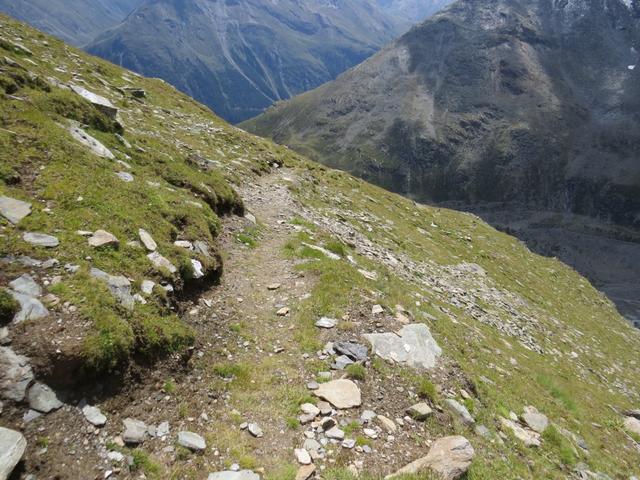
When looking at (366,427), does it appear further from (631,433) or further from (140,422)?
(631,433)

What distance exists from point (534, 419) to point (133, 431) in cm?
1279

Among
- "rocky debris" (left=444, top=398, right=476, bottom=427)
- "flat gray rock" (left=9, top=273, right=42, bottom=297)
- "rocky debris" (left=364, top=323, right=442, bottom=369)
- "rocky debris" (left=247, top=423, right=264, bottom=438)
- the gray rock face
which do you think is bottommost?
"rocky debris" (left=247, top=423, right=264, bottom=438)

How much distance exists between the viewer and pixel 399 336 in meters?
13.2

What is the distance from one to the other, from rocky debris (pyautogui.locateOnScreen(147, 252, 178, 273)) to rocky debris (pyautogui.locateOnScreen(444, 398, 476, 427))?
28.6ft

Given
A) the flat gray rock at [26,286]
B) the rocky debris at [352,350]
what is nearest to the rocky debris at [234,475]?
the rocky debris at [352,350]

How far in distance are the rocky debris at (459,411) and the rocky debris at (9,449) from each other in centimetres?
958

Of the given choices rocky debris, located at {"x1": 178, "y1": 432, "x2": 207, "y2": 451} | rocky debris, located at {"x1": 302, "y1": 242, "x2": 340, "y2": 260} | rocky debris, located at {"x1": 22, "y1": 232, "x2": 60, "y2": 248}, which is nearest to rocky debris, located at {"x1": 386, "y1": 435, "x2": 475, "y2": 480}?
rocky debris, located at {"x1": 178, "y1": 432, "x2": 207, "y2": 451}

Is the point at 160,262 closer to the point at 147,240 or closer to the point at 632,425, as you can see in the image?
the point at 147,240

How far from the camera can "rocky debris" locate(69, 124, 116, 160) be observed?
15.4 meters

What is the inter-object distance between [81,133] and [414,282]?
18152 mm

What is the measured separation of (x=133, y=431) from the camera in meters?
7.94

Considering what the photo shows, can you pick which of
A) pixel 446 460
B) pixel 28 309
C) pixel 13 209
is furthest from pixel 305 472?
pixel 13 209

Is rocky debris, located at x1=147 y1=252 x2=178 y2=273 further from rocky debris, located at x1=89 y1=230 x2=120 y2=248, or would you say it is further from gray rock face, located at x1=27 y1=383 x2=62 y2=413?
gray rock face, located at x1=27 y1=383 x2=62 y2=413

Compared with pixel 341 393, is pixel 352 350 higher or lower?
higher
